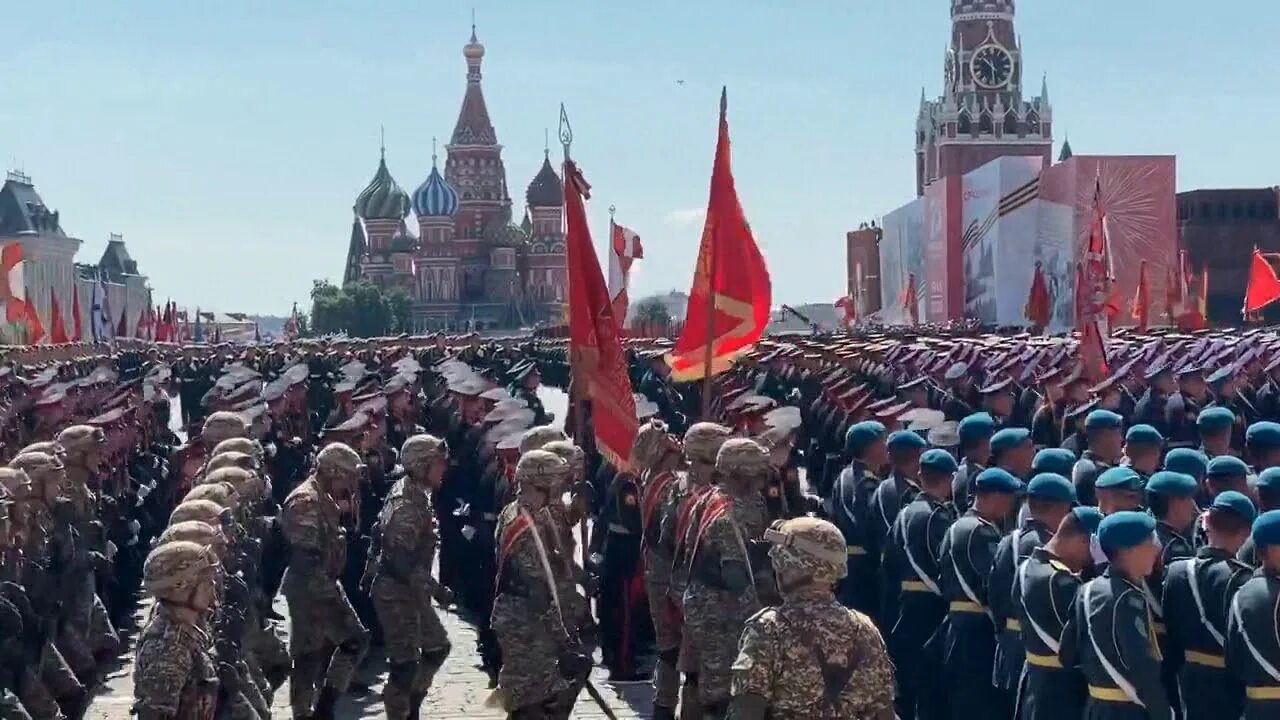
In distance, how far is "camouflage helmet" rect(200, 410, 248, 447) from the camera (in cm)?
992

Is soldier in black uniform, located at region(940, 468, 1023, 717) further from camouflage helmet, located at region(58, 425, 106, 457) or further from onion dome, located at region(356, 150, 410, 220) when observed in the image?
onion dome, located at region(356, 150, 410, 220)

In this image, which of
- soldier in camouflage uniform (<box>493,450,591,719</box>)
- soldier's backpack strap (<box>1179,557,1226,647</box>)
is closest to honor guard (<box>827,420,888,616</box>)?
soldier in camouflage uniform (<box>493,450,591,719</box>)

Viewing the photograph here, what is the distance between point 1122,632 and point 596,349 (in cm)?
523

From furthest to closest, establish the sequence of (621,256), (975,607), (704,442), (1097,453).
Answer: (621,256) → (1097,453) → (704,442) → (975,607)

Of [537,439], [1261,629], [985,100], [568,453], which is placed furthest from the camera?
[985,100]

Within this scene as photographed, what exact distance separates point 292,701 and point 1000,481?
3512 millimetres

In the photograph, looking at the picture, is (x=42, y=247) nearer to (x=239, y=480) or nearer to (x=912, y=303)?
(x=912, y=303)

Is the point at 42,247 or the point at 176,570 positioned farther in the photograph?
the point at 42,247

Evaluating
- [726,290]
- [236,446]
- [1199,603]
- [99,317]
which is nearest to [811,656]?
[1199,603]

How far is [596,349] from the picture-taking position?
33.0 feet

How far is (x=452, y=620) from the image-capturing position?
11906 mm

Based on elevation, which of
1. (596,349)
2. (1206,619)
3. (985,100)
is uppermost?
(985,100)

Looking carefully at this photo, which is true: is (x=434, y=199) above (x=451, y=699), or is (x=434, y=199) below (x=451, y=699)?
above

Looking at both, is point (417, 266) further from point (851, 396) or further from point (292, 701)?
point (292, 701)
